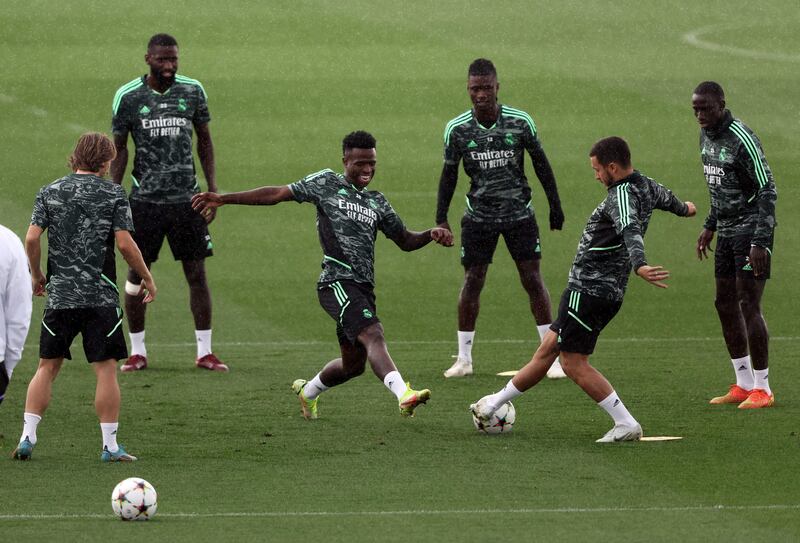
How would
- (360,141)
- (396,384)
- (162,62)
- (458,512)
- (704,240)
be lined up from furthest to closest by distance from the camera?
(162,62), (704,240), (360,141), (396,384), (458,512)

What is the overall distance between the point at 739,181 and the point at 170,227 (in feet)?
15.1

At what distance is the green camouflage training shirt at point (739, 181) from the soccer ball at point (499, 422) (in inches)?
81.5

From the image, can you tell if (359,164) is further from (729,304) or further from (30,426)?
(729,304)

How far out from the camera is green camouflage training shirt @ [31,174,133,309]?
9055mm

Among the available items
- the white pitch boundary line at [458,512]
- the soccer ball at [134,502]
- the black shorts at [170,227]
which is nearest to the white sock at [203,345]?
the black shorts at [170,227]

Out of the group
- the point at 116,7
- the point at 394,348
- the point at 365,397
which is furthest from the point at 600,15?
the point at 365,397

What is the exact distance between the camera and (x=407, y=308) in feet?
53.5

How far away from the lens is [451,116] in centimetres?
2427

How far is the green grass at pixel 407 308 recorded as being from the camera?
315 inches

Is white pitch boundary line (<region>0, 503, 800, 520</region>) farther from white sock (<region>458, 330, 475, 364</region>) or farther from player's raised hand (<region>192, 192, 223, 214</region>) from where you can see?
white sock (<region>458, 330, 475, 364</region>)

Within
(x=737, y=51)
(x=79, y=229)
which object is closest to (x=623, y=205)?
(x=79, y=229)

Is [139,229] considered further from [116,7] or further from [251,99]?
[116,7]

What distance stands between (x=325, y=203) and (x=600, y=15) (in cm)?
2019

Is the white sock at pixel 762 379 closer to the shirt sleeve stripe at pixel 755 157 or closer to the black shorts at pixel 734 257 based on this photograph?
the black shorts at pixel 734 257
